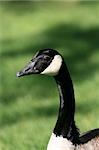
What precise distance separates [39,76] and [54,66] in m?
6.41

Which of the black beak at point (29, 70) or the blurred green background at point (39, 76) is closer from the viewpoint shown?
the black beak at point (29, 70)

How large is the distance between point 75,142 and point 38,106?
4064 mm

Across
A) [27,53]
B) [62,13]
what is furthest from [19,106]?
[62,13]

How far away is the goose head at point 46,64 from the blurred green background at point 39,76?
2.25 metres

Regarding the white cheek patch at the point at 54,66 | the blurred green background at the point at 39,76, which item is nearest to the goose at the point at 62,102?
the white cheek patch at the point at 54,66

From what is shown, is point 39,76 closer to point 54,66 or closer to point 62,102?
point 62,102

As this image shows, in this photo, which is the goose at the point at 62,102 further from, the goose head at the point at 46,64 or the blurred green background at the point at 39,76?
the blurred green background at the point at 39,76

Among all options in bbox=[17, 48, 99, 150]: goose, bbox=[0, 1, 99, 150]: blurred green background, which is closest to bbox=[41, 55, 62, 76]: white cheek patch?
bbox=[17, 48, 99, 150]: goose

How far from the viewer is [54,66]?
16.9ft

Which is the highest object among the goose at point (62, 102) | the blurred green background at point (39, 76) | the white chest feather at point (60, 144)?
the blurred green background at point (39, 76)

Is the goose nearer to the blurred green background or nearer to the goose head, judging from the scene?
the goose head

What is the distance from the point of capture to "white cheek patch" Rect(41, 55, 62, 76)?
5145 mm

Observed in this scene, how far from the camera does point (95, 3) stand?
18766mm

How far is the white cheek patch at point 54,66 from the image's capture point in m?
5.14
